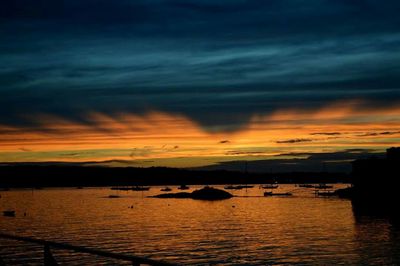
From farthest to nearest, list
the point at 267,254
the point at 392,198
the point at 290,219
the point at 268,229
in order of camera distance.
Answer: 1. the point at 392,198
2. the point at 290,219
3. the point at 268,229
4. the point at 267,254

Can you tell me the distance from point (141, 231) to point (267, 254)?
3519 centimetres

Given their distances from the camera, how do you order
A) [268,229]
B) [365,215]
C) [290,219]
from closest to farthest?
[268,229] → [290,219] → [365,215]

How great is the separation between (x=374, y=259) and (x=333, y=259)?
4.96 meters

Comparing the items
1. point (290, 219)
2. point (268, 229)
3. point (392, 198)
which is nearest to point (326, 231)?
point (268, 229)

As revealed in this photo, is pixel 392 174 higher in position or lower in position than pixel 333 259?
higher

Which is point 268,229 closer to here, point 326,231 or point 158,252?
point 326,231

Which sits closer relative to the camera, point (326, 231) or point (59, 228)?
point (326, 231)

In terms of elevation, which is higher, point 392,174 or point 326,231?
point 392,174

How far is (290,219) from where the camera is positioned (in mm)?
119938

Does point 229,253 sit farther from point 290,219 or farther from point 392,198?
point 392,198

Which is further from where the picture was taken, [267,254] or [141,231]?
[141,231]

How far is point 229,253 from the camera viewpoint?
6391 centimetres

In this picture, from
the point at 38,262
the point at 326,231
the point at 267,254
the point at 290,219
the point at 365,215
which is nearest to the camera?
the point at 38,262

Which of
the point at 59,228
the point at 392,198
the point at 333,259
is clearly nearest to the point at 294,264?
A: the point at 333,259
